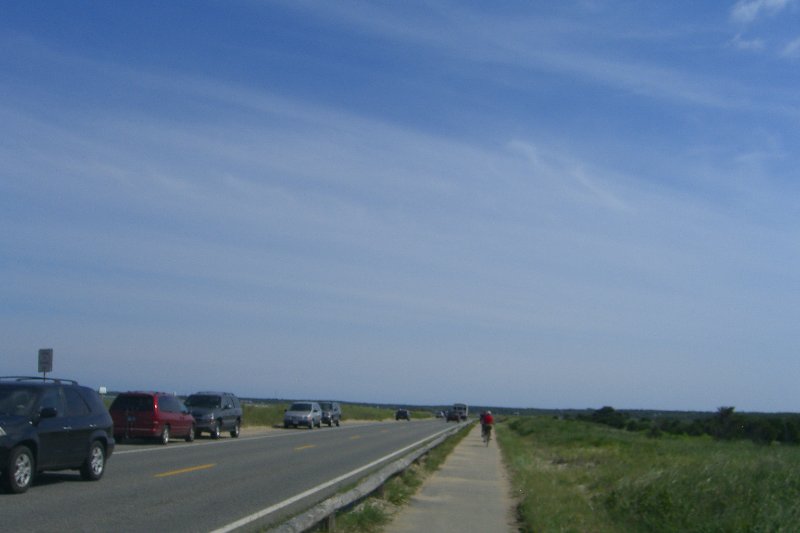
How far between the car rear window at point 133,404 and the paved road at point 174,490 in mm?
1376

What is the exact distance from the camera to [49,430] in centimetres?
1459

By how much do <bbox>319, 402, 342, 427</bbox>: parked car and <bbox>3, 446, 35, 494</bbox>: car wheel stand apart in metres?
43.6

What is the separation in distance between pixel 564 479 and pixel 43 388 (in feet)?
39.5

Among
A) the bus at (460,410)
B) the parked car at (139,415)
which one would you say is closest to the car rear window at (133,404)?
the parked car at (139,415)

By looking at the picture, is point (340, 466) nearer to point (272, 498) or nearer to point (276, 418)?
point (272, 498)

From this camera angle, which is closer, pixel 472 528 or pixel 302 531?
pixel 302 531

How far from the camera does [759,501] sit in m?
12.4

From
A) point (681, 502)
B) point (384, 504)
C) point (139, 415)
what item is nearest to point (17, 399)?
point (384, 504)

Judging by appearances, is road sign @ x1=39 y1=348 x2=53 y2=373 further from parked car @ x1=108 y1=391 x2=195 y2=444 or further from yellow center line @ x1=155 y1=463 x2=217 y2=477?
yellow center line @ x1=155 y1=463 x2=217 y2=477

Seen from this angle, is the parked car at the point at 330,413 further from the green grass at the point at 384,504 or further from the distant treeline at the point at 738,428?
the green grass at the point at 384,504

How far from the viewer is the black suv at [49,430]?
13664 mm

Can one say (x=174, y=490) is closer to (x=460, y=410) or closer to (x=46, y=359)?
(x=46, y=359)

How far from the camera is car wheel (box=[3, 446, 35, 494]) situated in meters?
13.5

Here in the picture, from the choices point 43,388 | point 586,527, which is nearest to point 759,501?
point 586,527
